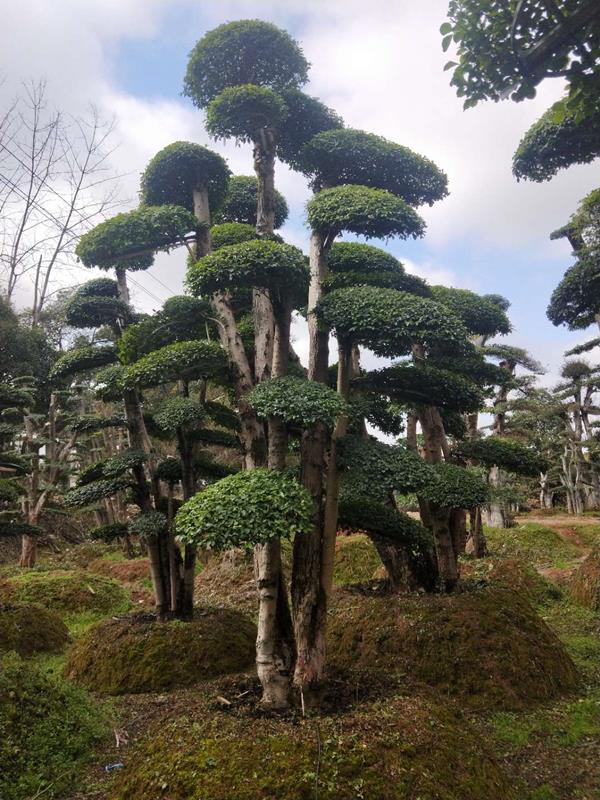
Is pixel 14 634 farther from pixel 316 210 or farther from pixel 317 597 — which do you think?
pixel 316 210

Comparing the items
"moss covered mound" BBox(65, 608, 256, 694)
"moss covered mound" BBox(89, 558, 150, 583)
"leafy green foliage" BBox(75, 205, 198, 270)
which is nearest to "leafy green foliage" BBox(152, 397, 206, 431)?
"leafy green foliage" BBox(75, 205, 198, 270)

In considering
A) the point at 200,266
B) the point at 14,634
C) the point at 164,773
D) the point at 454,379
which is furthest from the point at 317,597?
the point at 14,634

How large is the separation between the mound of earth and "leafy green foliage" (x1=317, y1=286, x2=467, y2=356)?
711 centimetres

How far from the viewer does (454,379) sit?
21.8 feet

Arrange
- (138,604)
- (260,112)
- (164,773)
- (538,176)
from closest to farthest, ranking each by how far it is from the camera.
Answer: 1. (164,773)
2. (260,112)
3. (538,176)
4. (138,604)

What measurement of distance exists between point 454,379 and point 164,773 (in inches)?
185

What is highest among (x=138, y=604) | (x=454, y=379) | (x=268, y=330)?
(x=268, y=330)

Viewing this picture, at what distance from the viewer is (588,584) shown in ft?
36.5

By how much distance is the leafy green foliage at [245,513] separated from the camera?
452 cm

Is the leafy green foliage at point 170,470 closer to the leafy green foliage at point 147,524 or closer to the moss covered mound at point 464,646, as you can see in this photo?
the leafy green foliage at point 147,524

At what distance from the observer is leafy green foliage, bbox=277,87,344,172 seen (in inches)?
294

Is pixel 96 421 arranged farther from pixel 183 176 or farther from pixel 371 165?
pixel 371 165

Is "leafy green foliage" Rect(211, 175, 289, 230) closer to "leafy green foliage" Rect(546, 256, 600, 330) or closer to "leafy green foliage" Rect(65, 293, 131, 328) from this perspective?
"leafy green foliage" Rect(65, 293, 131, 328)

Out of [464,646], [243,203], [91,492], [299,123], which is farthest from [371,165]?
[464,646]
